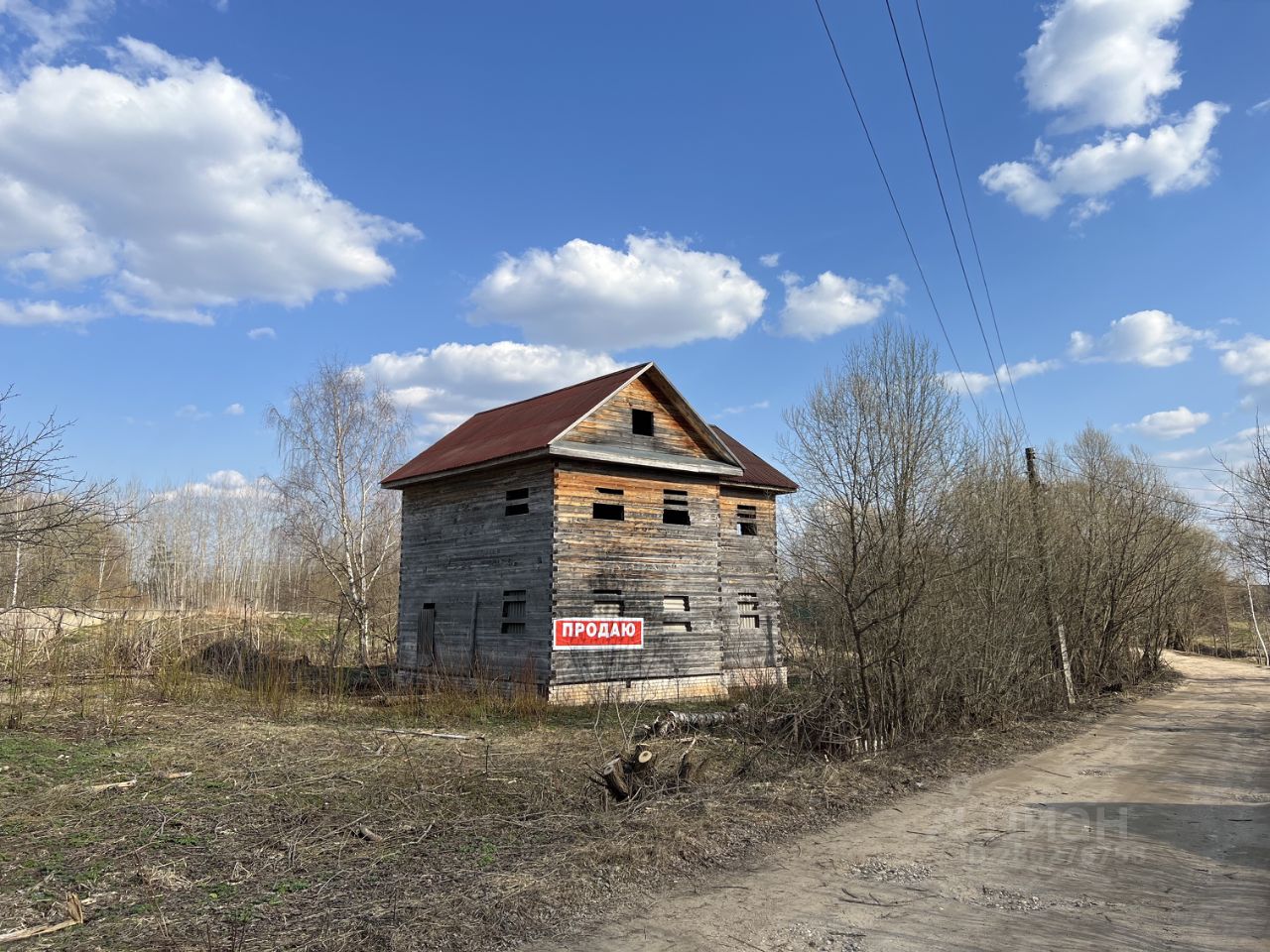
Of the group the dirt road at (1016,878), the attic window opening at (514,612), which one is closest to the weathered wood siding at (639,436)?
the attic window opening at (514,612)

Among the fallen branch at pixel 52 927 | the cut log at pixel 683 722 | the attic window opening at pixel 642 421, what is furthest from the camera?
the attic window opening at pixel 642 421

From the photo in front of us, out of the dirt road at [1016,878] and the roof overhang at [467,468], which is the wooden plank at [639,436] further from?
the dirt road at [1016,878]

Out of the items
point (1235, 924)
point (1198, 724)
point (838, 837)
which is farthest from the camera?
point (1198, 724)

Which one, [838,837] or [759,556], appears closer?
[838,837]

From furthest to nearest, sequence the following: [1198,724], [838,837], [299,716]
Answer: [1198,724] < [299,716] < [838,837]

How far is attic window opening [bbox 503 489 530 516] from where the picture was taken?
18.2 meters

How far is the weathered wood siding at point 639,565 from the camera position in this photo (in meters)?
17.5

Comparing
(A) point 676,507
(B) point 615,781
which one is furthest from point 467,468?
(B) point 615,781

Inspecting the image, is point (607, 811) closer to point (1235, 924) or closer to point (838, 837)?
point (838, 837)

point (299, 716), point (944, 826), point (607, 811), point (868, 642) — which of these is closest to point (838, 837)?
point (944, 826)

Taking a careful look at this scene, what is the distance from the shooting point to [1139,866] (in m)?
6.20

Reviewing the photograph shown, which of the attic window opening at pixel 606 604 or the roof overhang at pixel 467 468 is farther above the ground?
the roof overhang at pixel 467 468

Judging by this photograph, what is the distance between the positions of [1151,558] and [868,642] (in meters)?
12.4

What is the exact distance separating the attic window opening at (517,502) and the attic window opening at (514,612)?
1856mm
